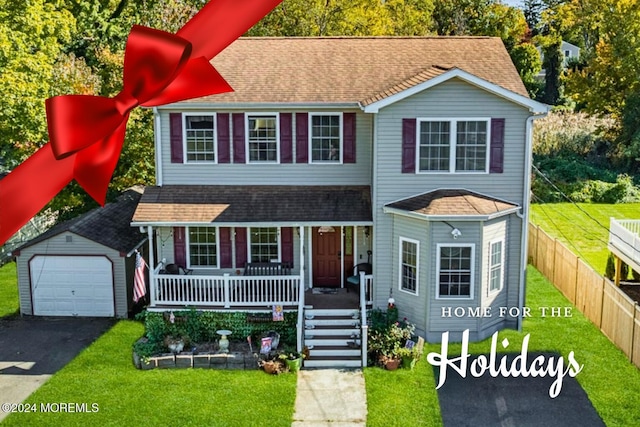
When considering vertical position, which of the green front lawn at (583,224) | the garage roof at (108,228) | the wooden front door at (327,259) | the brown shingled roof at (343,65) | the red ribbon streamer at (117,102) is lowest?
the green front lawn at (583,224)

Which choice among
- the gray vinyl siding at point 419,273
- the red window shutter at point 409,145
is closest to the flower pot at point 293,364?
the gray vinyl siding at point 419,273

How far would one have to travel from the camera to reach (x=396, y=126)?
56.4 feet

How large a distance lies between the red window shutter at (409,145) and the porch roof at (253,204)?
1706 millimetres

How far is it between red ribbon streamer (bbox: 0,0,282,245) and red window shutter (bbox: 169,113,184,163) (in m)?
17.7

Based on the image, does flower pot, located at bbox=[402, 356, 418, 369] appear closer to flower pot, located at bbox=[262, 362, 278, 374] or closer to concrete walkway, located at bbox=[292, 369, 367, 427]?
concrete walkway, located at bbox=[292, 369, 367, 427]

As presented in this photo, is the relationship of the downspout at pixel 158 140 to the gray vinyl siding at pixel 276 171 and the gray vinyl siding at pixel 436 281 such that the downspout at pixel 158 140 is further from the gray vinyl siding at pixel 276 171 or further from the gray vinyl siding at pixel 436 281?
the gray vinyl siding at pixel 436 281

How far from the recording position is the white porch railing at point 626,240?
59.7 feet

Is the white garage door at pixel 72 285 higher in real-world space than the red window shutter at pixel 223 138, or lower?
lower

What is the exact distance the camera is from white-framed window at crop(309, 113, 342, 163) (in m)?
18.7

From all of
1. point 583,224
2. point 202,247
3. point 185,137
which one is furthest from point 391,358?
point 583,224

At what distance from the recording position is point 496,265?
57.7 ft

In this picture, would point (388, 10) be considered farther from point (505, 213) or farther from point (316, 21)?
point (505, 213)

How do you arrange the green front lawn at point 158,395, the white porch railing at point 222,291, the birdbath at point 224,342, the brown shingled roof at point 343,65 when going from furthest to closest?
the brown shingled roof at point 343,65 < the white porch railing at point 222,291 < the birdbath at point 224,342 < the green front lawn at point 158,395

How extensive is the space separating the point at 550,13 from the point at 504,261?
141ft
